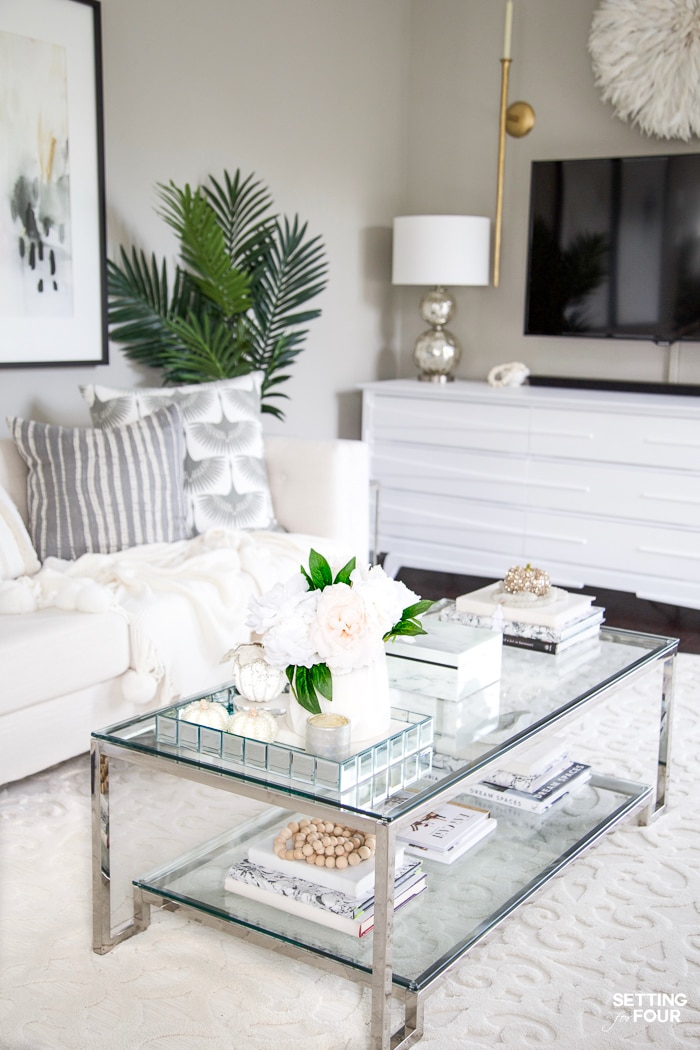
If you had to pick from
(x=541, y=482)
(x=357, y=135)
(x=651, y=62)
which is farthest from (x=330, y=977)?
(x=357, y=135)

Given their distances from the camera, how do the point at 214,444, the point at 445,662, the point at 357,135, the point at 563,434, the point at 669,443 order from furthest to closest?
the point at 357,135, the point at 563,434, the point at 669,443, the point at 214,444, the point at 445,662

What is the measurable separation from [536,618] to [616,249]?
98.8 inches

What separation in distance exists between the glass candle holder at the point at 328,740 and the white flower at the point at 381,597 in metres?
0.15

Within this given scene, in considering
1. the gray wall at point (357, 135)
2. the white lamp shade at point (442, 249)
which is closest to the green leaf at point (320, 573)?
the gray wall at point (357, 135)

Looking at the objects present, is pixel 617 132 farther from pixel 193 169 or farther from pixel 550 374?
pixel 193 169

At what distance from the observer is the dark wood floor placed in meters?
3.99

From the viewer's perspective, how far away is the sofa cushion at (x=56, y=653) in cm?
234

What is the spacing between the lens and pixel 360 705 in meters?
1.70

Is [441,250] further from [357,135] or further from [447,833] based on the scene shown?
[447,833]

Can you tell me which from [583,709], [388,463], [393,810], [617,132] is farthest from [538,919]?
[617,132]

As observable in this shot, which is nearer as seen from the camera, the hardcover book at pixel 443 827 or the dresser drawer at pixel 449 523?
the hardcover book at pixel 443 827

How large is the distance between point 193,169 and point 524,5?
167 cm

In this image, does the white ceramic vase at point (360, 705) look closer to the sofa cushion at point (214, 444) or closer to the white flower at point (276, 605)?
the white flower at point (276, 605)

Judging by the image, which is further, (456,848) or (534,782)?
(534,782)
